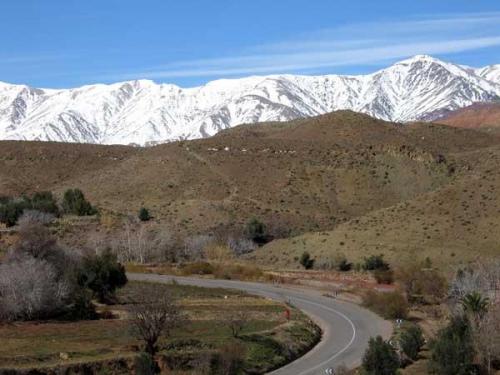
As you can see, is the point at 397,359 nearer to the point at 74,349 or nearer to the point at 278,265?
the point at 74,349

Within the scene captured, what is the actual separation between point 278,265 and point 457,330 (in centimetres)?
3791

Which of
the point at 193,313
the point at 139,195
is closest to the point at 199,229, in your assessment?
the point at 139,195

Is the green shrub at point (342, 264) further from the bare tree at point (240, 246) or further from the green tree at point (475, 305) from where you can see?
the green tree at point (475, 305)

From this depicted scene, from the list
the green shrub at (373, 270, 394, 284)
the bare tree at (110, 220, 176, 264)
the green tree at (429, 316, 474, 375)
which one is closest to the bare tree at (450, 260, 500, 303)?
the green shrub at (373, 270, 394, 284)

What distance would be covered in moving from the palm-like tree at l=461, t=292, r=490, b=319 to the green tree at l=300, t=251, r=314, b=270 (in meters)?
30.0

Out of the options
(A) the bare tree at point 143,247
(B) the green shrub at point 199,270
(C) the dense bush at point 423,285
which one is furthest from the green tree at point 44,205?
(C) the dense bush at point 423,285

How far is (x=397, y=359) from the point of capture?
3478 centimetres

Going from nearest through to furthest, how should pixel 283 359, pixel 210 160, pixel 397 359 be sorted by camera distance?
pixel 397 359
pixel 283 359
pixel 210 160

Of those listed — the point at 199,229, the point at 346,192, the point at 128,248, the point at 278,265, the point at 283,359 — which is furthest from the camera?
the point at 346,192

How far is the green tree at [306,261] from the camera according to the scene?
2758 inches

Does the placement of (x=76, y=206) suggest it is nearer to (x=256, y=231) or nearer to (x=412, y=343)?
(x=256, y=231)

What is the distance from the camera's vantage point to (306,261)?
7012 centimetres

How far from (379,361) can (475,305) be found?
357 inches

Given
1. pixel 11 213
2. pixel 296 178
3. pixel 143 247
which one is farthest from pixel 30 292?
pixel 296 178
